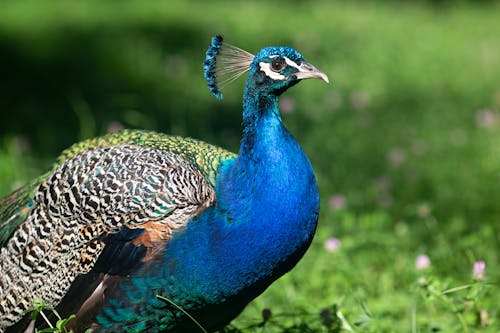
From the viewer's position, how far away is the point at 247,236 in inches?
97.1

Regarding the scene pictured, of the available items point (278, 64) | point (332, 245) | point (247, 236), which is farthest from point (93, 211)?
point (332, 245)

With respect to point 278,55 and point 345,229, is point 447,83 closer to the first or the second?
point 345,229

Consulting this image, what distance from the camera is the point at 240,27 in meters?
7.58

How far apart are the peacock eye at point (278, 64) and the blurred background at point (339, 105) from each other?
36.6 inches

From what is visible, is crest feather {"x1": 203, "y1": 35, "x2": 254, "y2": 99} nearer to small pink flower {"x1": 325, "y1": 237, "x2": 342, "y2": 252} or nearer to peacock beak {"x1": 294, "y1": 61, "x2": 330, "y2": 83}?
peacock beak {"x1": 294, "y1": 61, "x2": 330, "y2": 83}

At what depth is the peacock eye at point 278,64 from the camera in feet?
8.31

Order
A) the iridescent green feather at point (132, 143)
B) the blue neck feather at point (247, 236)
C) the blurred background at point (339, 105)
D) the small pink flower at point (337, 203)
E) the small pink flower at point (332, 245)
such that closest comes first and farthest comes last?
the blue neck feather at point (247, 236)
the iridescent green feather at point (132, 143)
the small pink flower at point (332, 245)
the blurred background at point (339, 105)
the small pink flower at point (337, 203)

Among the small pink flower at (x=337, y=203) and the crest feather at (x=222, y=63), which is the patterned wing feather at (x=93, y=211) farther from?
the small pink flower at (x=337, y=203)

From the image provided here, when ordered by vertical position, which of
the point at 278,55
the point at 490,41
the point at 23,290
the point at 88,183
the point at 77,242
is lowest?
the point at 23,290

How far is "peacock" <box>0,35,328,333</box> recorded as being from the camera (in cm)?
246

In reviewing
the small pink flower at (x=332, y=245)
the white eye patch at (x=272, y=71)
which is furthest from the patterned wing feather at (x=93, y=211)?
the small pink flower at (x=332, y=245)

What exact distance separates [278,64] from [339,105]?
10.1 feet

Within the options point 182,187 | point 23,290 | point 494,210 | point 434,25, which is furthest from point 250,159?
point 434,25

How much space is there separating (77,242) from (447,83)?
170 inches
